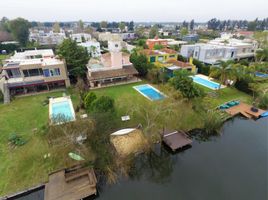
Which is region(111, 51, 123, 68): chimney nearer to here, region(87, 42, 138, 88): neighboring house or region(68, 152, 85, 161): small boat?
region(87, 42, 138, 88): neighboring house

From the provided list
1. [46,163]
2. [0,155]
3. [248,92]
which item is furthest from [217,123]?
[0,155]

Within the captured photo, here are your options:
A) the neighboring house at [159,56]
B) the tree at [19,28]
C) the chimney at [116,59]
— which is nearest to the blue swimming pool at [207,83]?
the neighboring house at [159,56]

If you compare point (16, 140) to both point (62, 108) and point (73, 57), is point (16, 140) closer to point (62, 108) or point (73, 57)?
point (62, 108)

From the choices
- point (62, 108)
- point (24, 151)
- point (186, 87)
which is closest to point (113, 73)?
point (62, 108)

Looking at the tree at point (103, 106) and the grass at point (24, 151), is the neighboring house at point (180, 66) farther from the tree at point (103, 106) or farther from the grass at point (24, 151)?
the grass at point (24, 151)

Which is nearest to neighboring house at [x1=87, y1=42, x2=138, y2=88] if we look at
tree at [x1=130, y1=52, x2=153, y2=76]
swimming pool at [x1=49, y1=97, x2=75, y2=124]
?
tree at [x1=130, y1=52, x2=153, y2=76]

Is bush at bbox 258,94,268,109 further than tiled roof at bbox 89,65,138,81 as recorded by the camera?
No
